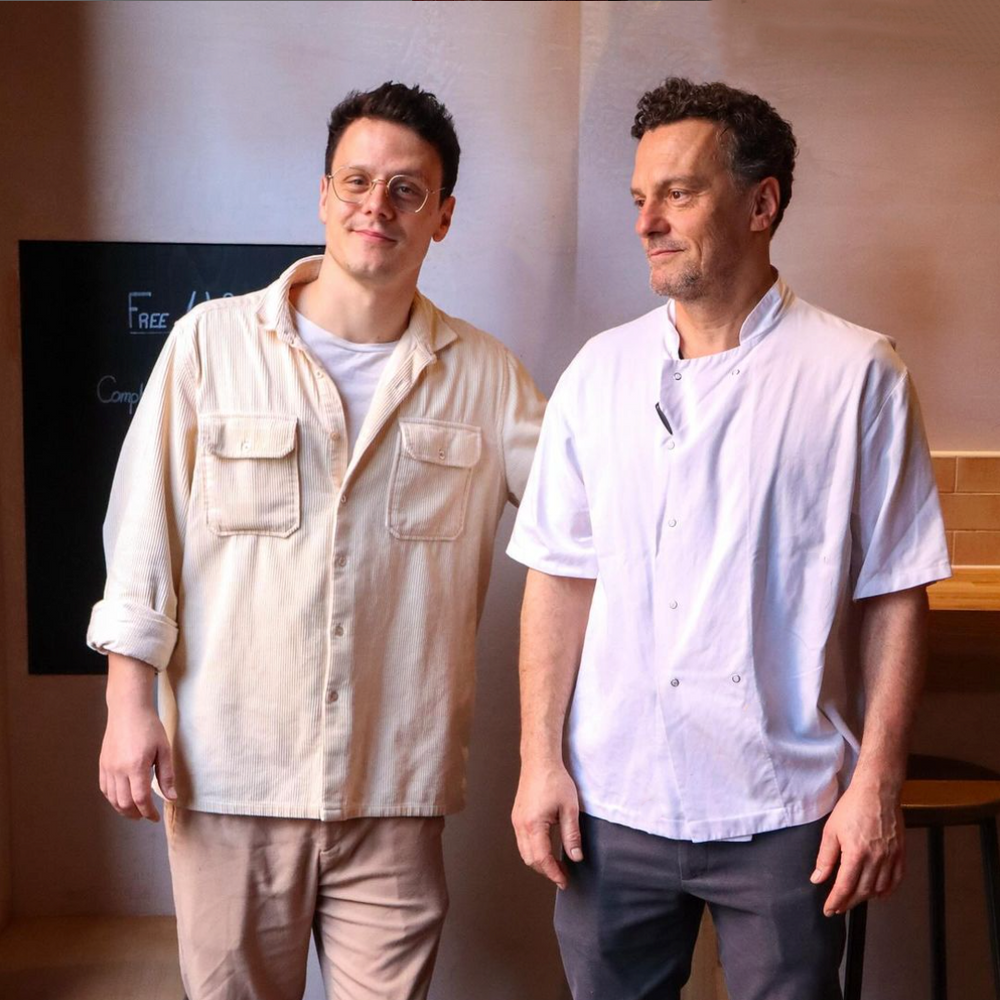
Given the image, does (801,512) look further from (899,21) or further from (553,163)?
(899,21)

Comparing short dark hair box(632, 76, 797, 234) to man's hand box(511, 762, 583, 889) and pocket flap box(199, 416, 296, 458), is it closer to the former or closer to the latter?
pocket flap box(199, 416, 296, 458)

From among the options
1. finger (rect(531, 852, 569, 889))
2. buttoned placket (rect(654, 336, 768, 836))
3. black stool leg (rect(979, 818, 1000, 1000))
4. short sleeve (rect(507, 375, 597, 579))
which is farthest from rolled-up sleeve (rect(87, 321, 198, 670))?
black stool leg (rect(979, 818, 1000, 1000))

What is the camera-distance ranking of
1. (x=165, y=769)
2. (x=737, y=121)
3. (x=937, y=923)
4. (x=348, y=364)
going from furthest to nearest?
1. (x=937, y=923)
2. (x=348, y=364)
3. (x=165, y=769)
4. (x=737, y=121)

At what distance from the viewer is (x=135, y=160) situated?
243 cm

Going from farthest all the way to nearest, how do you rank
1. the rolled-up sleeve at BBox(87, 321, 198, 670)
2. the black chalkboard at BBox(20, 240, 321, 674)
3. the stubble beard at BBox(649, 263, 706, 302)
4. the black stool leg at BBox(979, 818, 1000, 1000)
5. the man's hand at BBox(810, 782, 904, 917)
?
the black chalkboard at BBox(20, 240, 321, 674)
the black stool leg at BBox(979, 818, 1000, 1000)
the rolled-up sleeve at BBox(87, 321, 198, 670)
the stubble beard at BBox(649, 263, 706, 302)
the man's hand at BBox(810, 782, 904, 917)

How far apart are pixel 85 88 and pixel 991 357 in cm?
194

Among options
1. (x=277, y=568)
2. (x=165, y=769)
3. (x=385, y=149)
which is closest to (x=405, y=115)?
(x=385, y=149)

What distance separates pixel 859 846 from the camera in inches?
57.9

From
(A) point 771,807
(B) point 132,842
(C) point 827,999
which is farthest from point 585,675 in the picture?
(B) point 132,842

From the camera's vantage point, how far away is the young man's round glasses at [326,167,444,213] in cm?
185

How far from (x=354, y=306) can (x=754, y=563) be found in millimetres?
777

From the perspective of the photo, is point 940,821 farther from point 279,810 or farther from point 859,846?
point 279,810

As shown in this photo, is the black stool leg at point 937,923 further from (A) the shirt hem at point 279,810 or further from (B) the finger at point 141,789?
(B) the finger at point 141,789

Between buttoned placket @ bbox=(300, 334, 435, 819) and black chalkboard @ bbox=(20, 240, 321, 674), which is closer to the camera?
buttoned placket @ bbox=(300, 334, 435, 819)
